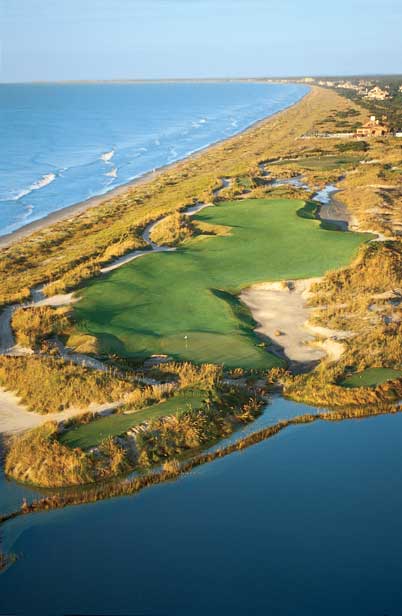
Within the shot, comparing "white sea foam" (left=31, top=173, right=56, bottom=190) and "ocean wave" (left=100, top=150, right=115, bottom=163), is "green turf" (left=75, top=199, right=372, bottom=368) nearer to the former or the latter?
"white sea foam" (left=31, top=173, right=56, bottom=190)

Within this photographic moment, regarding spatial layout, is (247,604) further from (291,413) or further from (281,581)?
(291,413)

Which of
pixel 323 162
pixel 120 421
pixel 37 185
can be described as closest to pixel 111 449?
pixel 120 421

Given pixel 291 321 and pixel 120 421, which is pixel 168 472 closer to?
pixel 120 421

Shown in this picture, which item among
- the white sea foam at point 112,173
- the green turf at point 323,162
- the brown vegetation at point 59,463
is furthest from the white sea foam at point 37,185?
the brown vegetation at point 59,463

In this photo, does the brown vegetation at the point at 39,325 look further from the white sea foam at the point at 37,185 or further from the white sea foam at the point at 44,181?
the white sea foam at the point at 44,181

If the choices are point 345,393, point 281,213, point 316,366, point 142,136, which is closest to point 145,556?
point 345,393

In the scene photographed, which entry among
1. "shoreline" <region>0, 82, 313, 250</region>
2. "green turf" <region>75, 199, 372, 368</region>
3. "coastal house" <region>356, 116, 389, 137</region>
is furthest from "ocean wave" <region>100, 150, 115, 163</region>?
"green turf" <region>75, 199, 372, 368</region>

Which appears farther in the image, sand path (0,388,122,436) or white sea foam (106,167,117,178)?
white sea foam (106,167,117,178)

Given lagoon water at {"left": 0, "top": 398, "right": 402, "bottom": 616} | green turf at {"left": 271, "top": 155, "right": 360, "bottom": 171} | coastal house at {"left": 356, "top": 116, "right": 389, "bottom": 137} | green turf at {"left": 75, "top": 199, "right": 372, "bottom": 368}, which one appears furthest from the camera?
coastal house at {"left": 356, "top": 116, "right": 389, "bottom": 137}
